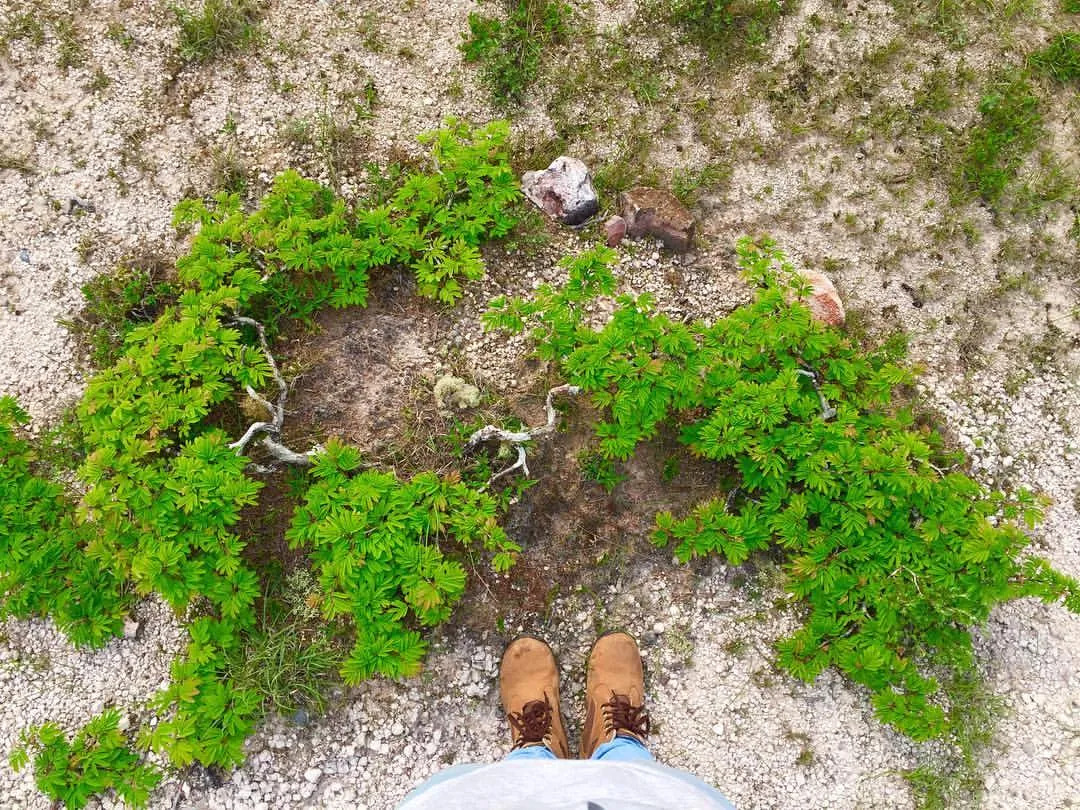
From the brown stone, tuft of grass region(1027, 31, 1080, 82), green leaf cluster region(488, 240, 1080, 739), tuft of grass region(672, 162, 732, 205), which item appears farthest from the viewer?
tuft of grass region(1027, 31, 1080, 82)

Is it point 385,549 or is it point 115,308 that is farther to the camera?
point 115,308

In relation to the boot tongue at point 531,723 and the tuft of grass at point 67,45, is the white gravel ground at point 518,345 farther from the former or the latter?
the boot tongue at point 531,723

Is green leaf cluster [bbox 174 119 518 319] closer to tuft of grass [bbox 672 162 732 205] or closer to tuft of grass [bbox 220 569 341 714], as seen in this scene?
tuft of grass [bbox 672 162 732 205]

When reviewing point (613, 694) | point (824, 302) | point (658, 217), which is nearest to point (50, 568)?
point (613, 694)

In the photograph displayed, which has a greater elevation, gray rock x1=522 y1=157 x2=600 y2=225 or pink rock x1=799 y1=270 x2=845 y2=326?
gray rock x1=522 y1=157 x2=600 y2=225

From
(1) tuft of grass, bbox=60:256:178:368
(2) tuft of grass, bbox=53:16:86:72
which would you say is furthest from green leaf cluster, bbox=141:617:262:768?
(2) tuft of grass, bbox=53:16:86:72

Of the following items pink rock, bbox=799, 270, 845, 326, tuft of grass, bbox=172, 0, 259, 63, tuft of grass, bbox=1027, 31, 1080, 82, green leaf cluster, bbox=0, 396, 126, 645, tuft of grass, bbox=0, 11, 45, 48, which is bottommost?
green leaf cluster, bbox=0, 396, 126, 645

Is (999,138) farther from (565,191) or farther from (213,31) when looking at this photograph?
(213,31)
